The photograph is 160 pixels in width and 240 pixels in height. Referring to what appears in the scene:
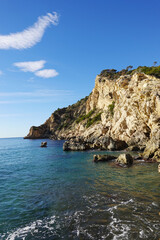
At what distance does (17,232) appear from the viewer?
848cm

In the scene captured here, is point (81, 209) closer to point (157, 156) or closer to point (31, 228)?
point (31, 228)

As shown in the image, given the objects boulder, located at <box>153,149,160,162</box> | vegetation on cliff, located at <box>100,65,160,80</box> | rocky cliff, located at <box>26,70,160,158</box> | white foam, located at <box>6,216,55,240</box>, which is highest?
vegetation on cliff, located at <box>100,65,160,80</box>

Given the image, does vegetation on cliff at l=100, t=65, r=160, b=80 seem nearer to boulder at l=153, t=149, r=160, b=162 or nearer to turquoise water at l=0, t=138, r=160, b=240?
boulder at l=153, t=149, r=160, b=162

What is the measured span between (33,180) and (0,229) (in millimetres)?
9350

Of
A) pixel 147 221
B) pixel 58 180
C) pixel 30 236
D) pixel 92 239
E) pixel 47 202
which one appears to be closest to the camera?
pixel 92 239

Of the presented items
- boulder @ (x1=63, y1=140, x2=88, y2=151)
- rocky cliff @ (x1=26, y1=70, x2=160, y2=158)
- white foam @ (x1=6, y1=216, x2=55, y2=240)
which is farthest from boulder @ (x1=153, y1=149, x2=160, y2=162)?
boulder @ (x1=63, y1=140, x2=88, y2=151)

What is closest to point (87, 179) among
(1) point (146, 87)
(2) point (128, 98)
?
(1) point (146, 87)

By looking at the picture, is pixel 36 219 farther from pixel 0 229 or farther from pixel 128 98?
pixel 128 98

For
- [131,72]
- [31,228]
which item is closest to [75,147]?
[31,228]

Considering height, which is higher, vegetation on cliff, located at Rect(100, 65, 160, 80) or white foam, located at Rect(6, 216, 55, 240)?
vegetation on cliff, located at Rect(100, 65, 160, 80)

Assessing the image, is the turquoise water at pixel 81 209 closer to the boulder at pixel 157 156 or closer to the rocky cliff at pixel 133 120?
the boulder at pixel 157 156

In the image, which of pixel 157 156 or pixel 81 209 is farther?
pixel 157 156

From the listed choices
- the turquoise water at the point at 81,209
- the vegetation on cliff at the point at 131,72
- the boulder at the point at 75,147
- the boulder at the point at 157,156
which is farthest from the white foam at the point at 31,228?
the vegetation on cliff at the point at 131,72

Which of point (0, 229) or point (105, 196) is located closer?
point (0, 229)
